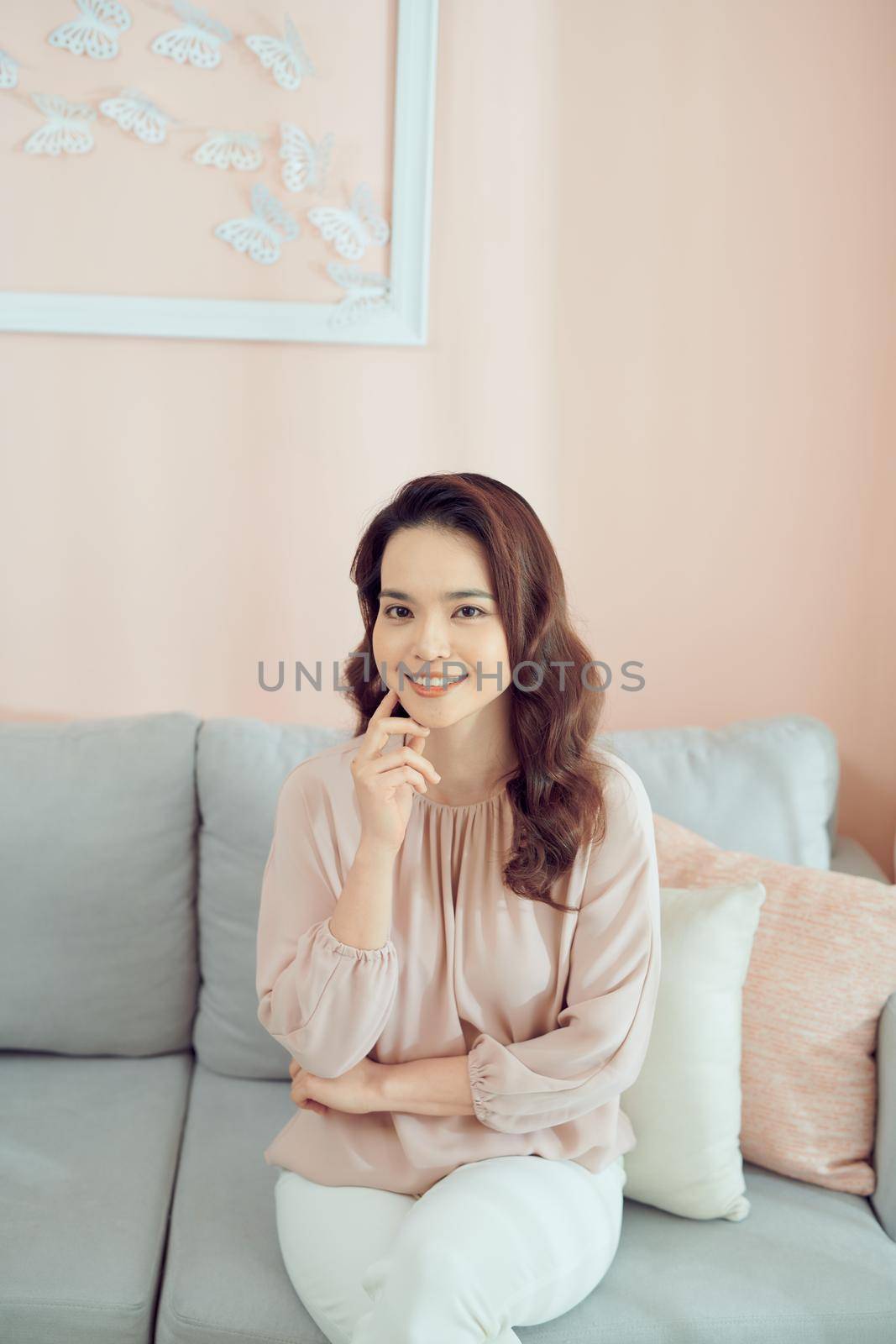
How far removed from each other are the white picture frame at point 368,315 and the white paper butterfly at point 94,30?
39 centimetres

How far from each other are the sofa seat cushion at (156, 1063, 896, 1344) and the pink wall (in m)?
0.88

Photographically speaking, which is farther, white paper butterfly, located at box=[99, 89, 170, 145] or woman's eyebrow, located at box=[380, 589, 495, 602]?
white paper butterfly, located at box=[99, 89, 170, 145]

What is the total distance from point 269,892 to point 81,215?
1258mm

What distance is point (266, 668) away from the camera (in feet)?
6.47

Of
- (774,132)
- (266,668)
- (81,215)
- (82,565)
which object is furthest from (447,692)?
(774,132)

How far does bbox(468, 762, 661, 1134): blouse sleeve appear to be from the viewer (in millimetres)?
1195

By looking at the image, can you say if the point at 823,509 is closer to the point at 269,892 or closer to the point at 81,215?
the point at 269,892

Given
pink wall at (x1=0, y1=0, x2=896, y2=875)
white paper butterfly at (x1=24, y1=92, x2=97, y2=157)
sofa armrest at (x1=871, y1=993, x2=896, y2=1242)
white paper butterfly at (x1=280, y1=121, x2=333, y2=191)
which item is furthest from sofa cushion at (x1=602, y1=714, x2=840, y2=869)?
white paper butterfly at (x1=24, y1=92, x2=97, y2=157)

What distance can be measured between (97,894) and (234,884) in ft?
0.70

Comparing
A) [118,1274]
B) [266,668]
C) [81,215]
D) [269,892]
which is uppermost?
[81,215]

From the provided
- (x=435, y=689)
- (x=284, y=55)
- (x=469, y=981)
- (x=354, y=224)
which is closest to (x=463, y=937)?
(x=469, y=981)

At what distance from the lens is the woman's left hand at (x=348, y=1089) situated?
1.22m

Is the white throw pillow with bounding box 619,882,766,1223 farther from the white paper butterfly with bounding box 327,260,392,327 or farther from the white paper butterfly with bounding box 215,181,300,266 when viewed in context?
the white paper butterfly with bounding box 215,181,300,266

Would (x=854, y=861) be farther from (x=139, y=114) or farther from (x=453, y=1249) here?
(x=139, y=114)
